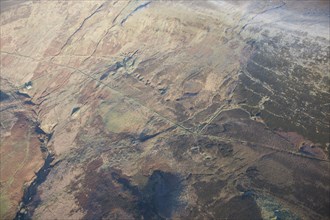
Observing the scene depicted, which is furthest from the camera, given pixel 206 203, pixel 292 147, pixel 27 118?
pixel 27 118

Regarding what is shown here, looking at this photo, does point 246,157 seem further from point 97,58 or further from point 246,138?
point 97,58

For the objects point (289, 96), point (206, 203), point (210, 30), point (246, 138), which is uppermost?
point (210, 30)

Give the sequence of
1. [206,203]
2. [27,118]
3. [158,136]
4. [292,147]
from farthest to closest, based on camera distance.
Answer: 1. [27,118]
2. [158,136]
3. [292,147]
4. [206,203]

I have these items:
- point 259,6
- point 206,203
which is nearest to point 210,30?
point 259,6

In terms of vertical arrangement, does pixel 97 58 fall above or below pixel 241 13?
below

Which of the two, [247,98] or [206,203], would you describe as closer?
[206,203]

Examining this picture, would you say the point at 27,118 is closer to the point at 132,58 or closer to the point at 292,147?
the point at 132,58
